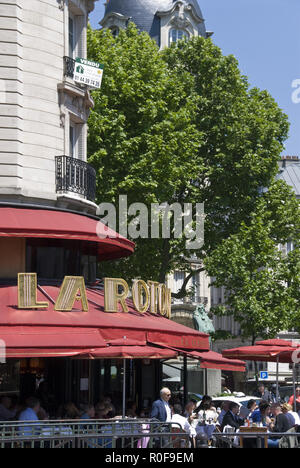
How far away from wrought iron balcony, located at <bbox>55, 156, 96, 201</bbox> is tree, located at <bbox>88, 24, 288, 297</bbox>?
840 cm

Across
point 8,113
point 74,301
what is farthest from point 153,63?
point 74,301

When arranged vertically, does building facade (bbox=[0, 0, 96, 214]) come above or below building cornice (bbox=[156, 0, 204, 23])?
below

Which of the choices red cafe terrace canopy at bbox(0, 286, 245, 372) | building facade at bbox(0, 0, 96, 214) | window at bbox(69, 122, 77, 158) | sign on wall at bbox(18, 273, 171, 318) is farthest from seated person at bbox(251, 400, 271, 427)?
window at bbox(69, 122, 77, 158)

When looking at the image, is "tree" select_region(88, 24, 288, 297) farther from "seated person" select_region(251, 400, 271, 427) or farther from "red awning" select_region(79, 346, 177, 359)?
"red awning" select_region(79, 346, 177, 359)

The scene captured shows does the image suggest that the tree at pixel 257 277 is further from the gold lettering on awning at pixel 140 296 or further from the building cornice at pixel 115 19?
the building cornice at pixel 115 19

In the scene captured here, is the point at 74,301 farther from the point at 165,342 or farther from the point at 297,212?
the point at 297,212

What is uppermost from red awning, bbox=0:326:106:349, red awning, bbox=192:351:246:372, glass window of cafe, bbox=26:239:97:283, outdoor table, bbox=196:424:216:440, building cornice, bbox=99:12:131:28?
building cornice, bbox=99:12:131:28

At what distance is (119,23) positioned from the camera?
6738cm

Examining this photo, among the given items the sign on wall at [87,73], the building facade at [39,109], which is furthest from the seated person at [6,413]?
the sign on wall at [87,73]

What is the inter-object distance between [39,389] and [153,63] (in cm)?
1723

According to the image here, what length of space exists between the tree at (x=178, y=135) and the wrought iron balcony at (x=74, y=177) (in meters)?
8.40

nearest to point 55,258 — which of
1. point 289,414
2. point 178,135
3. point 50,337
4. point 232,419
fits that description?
point 50,337

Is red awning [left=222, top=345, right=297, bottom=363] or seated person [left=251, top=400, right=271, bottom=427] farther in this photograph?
red awning [left=222, top=345, right=297, bottom=363]

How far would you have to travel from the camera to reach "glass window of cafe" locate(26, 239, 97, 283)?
21.6 meters
